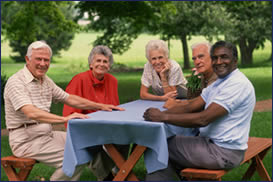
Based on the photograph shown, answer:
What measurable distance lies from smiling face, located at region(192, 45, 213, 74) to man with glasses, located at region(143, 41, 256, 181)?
857 mm

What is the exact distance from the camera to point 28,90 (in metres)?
4.78

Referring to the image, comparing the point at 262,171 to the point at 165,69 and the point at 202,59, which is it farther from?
the point at 165,69

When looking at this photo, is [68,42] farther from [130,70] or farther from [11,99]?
[11,99]

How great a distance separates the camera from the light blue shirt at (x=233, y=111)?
406 cm

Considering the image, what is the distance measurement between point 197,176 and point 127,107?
1.68m

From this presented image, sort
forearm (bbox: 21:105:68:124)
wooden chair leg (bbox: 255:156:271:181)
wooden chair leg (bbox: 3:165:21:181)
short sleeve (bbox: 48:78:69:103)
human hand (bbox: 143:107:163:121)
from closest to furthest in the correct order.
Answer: human hand (bbox: 143:107:163:121) < forearm (bbox: 21:105:68:124) < wooden chair leg (bbox: 3:165:21:181) < short sleeve (bbox: 48:78:69:103) < wooden chair leg (bbox: 255:156:271:181)

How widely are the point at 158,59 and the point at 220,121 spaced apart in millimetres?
2054

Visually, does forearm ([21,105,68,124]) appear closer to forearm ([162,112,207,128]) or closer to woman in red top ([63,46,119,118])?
woman in red top ([63,46,119,118])

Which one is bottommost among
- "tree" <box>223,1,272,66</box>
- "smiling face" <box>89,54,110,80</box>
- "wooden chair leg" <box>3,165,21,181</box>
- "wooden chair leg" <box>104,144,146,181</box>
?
"wooden chair leg" <box>3,165,21,181</box>

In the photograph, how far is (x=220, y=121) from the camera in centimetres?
415

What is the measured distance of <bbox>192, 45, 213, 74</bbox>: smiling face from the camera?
206 inches

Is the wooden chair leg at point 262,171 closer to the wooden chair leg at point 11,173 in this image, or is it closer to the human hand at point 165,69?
the human hand at point 165,69

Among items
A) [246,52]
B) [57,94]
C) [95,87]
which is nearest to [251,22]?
[246,52]

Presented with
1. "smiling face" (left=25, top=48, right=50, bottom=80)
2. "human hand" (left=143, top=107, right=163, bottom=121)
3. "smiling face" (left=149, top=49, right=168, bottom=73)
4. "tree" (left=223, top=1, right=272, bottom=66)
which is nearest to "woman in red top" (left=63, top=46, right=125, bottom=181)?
"smiling face" (left=149, top=49, right=168, bottom=73)
